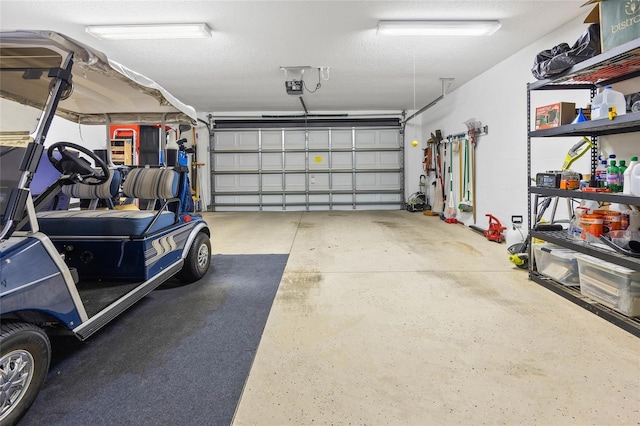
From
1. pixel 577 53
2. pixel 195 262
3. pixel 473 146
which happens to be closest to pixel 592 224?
pixel 577 53

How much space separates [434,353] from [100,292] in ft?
7.63

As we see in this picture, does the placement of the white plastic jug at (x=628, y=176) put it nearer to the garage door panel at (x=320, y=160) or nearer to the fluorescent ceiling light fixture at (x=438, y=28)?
the fluorescent ceiling light fixture at (x=438, y=28)

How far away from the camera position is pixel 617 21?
97.4 inches

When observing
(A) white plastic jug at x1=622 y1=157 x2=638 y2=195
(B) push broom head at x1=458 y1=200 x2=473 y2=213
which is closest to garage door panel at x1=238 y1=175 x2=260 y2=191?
(B) push broom head at x1=458 y1=200 x2=473 y2=213

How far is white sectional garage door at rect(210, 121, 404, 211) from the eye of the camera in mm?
10188

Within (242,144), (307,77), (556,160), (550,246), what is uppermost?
(307,77)

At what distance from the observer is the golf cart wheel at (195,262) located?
3471mm

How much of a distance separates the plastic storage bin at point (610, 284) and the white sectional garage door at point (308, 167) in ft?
24.6

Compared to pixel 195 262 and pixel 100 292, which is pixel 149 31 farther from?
pixel 100 292

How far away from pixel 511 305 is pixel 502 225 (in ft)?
10.6

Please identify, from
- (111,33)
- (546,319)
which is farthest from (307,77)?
(546,319)

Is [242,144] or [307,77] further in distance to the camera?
[242,144]

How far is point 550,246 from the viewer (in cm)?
331

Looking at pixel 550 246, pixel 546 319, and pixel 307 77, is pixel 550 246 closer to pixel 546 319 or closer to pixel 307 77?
pixel 546 319
